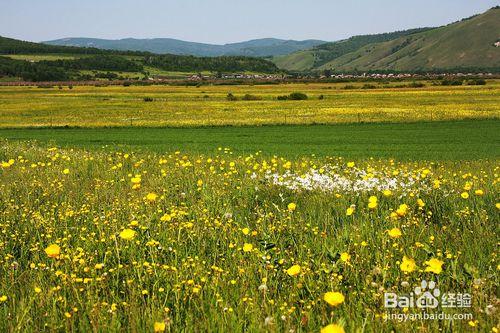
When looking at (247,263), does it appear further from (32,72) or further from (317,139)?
(32,72)

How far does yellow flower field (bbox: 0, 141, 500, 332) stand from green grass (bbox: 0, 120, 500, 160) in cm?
1665

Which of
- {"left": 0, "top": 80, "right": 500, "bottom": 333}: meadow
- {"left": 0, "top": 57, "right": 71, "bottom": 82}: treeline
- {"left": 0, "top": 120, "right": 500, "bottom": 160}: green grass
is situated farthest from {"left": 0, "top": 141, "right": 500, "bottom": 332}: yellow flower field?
{"left": 0, "top": 57, "right": 71, "bottom": 82}: treeline

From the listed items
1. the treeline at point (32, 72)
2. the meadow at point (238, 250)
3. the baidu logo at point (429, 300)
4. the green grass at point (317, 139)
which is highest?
the treeline at point (32, 72)

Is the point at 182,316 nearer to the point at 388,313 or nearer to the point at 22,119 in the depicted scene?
the point at 388,313

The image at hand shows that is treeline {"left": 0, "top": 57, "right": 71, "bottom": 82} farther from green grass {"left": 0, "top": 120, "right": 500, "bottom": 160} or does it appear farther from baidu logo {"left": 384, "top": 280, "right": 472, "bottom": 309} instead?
baidu logo {"left": 384, "top": 280, "right": 472, "bottom": 309}

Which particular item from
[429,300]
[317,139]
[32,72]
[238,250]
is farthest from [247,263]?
[32,72]

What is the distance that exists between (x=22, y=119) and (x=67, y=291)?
190ft

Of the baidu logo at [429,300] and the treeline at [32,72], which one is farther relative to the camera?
the treeline at [32,72]

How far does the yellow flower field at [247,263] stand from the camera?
445 centimetres

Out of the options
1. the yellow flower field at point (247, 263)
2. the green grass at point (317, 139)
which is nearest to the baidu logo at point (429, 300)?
the yellow flower field at point (247, 263)

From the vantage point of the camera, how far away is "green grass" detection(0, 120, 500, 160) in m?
28.5

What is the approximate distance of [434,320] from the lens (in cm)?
420

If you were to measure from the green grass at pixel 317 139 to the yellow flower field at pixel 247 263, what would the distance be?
16646 mm

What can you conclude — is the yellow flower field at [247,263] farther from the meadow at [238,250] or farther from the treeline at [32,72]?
the treeline at [32,72]
